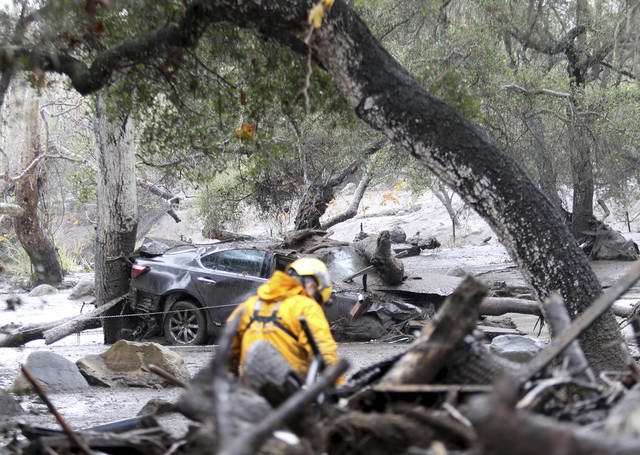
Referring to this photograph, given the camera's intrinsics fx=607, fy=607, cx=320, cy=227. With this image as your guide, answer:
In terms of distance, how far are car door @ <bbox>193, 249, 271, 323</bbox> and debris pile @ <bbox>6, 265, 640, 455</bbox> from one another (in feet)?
25.8

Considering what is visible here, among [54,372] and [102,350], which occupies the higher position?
[54,372]

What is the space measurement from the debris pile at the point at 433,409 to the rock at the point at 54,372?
4.70m

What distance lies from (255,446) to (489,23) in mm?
13321

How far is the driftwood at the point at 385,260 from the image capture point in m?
10.7

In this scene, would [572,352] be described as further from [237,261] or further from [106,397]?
[237,261]

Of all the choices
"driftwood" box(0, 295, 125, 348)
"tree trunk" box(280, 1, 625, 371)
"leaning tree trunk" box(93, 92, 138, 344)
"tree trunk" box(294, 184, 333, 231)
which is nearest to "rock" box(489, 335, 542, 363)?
"tree trunk" box(280, 1, 625, 371)

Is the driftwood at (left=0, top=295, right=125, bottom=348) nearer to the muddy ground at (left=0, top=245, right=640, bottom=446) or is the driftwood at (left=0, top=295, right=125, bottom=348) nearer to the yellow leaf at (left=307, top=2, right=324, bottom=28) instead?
the muddy ground at (left=0, top=245, right=640, bottom=446)

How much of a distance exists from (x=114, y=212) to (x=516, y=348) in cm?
782

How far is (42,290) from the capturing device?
18.6m

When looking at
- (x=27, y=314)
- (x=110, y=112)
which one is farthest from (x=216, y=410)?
(x=27, y=314)

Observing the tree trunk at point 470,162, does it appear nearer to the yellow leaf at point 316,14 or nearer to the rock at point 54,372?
the yellow leaf at point 316,14

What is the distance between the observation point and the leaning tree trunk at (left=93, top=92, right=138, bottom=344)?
35.3ft

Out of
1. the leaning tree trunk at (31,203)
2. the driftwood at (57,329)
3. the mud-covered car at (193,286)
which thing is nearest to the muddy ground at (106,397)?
the driftwood at (57,329)

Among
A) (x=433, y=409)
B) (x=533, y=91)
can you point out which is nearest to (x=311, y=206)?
(x=533, y=91)
